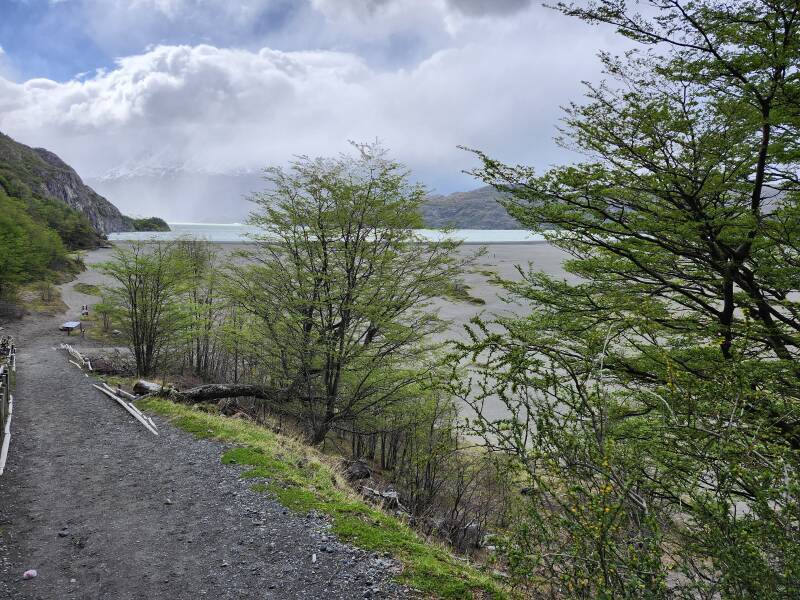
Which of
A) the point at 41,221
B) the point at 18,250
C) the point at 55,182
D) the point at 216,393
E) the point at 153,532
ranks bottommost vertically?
the point at 216,393

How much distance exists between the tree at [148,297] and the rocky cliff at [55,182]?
320 ft

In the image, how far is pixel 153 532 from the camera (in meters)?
5.77

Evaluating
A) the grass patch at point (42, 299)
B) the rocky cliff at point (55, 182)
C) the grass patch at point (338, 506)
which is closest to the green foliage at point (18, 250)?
the grass patch at point (42, 299)

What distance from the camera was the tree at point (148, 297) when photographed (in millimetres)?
21953

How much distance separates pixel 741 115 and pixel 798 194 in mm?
1407

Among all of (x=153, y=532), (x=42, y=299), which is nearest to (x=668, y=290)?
(x=153, y=532)

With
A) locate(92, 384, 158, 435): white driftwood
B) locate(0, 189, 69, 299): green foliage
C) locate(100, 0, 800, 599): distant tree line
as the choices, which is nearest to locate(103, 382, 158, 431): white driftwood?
locate(92, 384, 158, 435): white driftwood

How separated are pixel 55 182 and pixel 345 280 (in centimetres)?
14267

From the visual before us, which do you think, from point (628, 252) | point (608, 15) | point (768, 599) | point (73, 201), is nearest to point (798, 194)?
point (628, 252)

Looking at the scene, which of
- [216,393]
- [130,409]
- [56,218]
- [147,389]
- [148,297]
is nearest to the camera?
[130,409]

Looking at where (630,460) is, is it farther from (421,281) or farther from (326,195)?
(326,195)

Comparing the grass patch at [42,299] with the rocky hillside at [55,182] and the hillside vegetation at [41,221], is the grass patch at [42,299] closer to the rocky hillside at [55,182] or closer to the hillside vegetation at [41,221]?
the hillside vegetation at [41,221]

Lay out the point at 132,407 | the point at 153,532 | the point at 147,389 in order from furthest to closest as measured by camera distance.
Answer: the point at 147,389, the point at 132,407, the point at 153,532

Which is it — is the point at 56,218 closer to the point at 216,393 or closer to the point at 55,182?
the point at 55,182
